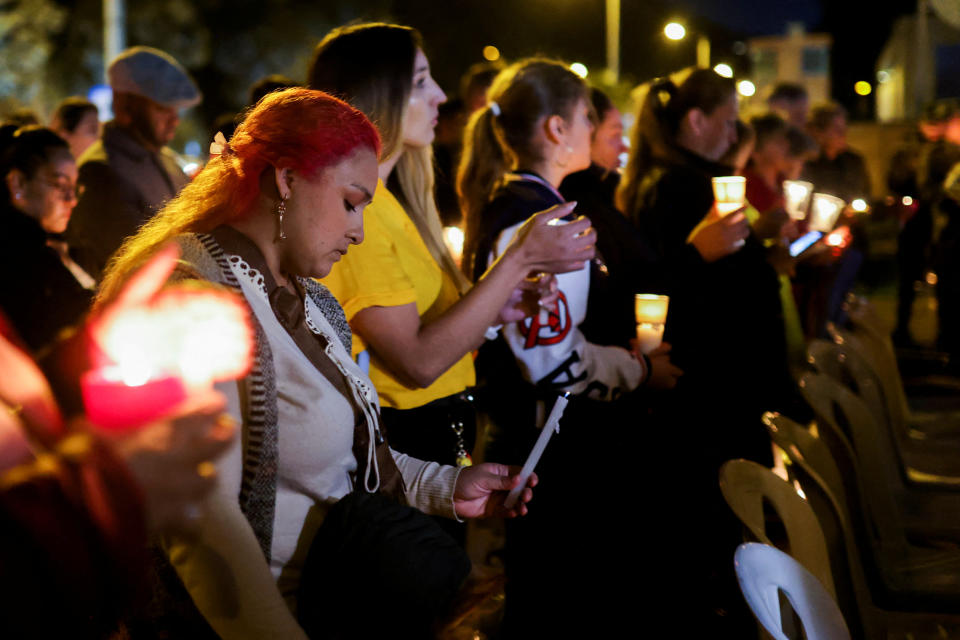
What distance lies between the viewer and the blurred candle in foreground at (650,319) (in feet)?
10.8

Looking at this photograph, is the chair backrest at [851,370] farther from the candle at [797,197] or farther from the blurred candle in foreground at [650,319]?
the candle at [797,197]

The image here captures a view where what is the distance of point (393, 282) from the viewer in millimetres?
2436

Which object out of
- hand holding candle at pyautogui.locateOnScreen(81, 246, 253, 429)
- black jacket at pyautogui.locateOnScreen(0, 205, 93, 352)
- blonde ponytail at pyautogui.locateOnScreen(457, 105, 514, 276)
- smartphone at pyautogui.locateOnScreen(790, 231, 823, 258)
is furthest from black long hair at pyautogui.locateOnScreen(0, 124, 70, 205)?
smartphone at pyautogui.locateOnScreen(790, 231, 823, 258)

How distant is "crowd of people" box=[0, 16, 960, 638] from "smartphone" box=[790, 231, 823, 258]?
0.12m

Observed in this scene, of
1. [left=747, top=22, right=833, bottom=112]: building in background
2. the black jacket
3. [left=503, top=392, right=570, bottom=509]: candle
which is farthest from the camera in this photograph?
[left=747, top=22, right=833, bottom=112]: building in background

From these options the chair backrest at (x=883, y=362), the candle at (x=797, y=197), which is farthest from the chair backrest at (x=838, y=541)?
the candle at (x=797, y=197)

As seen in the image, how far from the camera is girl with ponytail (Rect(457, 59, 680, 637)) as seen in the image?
306 cm

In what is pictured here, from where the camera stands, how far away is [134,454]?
1164 millimetres

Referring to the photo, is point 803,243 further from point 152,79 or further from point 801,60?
point 801,60

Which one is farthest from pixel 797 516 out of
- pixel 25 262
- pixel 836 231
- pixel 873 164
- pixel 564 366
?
pixel 873 164

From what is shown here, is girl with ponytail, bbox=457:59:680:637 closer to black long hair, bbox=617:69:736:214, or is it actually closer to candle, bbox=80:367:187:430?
black long hair, bbox=617:69:736:214

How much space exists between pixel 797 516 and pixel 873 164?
23311mm

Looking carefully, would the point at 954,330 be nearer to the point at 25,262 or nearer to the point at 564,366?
the point at 564,366

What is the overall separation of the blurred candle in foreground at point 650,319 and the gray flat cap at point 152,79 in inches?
132
